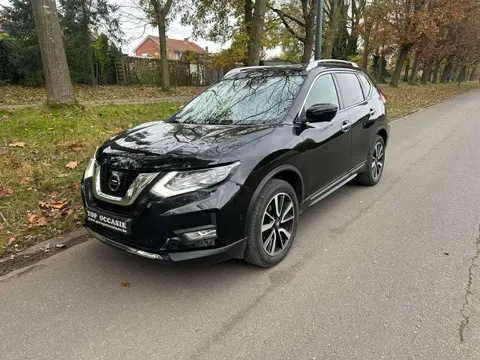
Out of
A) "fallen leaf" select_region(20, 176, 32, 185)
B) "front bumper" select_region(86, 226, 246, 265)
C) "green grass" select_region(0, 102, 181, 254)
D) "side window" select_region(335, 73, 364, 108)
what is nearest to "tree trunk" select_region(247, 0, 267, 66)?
"green grass" select_region(0, 102, 181, 254)

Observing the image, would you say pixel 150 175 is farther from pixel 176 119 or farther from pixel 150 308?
pixel 176 119

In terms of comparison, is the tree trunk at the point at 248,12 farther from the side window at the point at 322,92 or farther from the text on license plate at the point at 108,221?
the text on license plate at the point at 108,221

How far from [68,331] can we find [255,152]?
1875mm

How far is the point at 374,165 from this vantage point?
5.30 meters

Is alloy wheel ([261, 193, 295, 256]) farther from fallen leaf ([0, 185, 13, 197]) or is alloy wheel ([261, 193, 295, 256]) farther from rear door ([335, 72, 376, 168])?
fallen leaf ([0, 185, 13, 197])

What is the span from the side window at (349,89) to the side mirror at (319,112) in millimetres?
1016

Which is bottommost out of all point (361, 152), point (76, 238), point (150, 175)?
point (76, 238)

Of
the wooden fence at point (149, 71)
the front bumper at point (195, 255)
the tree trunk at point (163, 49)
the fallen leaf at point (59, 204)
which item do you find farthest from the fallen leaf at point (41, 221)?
the wooden fence at point (149, 71)

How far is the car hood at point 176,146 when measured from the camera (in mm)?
2594

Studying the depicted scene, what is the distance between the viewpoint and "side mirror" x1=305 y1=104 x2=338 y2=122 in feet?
10.8

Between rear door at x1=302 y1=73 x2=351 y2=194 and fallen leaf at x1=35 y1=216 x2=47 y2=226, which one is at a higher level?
rear door at x1=302 y1=73 x2=351 y2=194

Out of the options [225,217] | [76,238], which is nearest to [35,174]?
[76,238]

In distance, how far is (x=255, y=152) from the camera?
2.81m

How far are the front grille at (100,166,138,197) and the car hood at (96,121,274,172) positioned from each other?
5 cm
